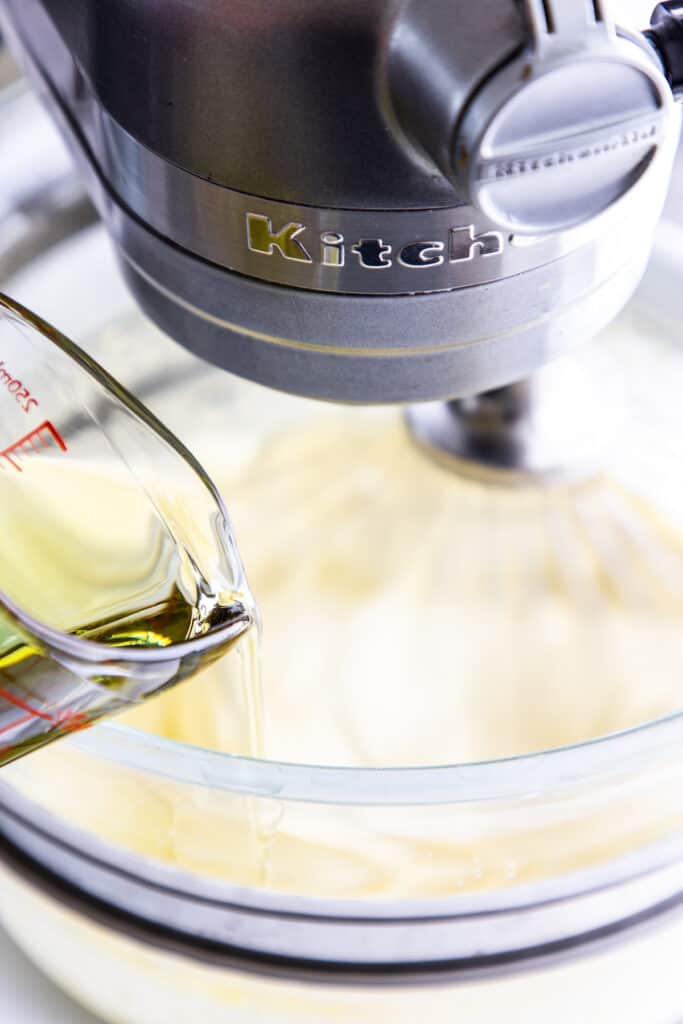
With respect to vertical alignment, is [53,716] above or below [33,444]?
below

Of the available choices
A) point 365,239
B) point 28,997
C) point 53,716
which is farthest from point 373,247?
point 28,997

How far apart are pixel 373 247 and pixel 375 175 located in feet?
0.06

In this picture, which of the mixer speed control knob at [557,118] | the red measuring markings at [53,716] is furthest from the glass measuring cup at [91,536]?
the mixer speed control knob at [557,118]

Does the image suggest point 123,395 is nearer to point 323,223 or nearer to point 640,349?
point 323,223

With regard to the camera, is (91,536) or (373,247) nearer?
(373,247)

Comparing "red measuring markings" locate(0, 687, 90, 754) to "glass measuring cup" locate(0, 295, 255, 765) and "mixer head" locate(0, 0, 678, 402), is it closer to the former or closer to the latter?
"glass measuring cup" locate(0, 295, 255, 765)

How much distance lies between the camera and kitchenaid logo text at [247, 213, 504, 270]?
0.35 meters

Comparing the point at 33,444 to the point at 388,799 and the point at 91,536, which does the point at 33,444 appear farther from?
the point at 388,799

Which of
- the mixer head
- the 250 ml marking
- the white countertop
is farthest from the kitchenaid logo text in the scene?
the white countertop

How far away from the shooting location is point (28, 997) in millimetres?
525

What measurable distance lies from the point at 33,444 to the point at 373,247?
0.56 feet

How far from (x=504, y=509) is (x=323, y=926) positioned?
0.25m

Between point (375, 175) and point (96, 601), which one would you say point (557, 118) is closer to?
point (375, 175)

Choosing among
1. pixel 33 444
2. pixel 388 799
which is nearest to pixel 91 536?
pixel 33 444
